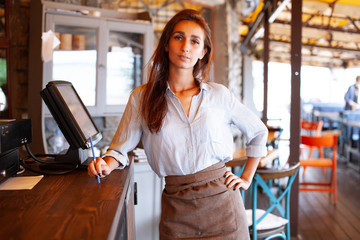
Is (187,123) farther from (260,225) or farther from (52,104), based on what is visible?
(260,225)

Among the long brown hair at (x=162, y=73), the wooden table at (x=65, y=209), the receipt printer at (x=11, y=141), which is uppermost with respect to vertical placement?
the long brown hair at (x=162, y=73)

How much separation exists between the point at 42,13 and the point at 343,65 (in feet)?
40.3

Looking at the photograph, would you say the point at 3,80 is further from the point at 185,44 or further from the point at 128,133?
the point at 185,44

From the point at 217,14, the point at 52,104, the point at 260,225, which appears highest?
the point at 217,14

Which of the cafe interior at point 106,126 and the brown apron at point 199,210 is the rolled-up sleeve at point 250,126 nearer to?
the brown apron at point 199,210

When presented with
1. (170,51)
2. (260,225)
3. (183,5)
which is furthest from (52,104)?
(183,5)

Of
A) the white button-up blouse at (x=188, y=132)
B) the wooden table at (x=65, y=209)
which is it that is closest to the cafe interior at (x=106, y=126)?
the wooden table at (x=65, y=209)

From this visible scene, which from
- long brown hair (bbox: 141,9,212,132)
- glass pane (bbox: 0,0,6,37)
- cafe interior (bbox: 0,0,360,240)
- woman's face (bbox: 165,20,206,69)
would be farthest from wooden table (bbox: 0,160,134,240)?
glass pane (bbox: 0,0,6,37)

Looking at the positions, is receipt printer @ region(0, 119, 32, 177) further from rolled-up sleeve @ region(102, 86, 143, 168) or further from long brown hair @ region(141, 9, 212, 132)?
long brown hair @ region(141, 9, 212, 132)

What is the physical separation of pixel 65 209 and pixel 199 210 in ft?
1.93

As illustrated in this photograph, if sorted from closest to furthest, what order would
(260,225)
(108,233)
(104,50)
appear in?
(108,233)
(260,225)
(104,50)

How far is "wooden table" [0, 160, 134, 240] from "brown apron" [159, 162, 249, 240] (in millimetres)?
229

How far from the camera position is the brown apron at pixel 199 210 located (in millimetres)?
1388

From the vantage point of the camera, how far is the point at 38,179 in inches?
51.7
